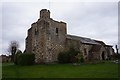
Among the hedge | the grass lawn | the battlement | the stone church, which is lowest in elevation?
the grass lawn

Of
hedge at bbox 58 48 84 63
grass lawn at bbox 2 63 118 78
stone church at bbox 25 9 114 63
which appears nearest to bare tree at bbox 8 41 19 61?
stone church at bbox 25 9 114 63

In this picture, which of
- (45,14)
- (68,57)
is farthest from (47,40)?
(68,57)

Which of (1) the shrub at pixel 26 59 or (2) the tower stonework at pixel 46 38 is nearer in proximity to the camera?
(1) the shrub at pixel 26 59

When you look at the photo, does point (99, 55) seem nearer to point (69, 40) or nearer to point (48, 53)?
point (69, 40)

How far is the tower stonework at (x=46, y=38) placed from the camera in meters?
41.6

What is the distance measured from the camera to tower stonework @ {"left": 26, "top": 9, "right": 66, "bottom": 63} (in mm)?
41594

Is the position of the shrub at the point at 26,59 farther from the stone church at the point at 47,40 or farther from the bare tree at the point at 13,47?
the bare tree at the point at 13,47

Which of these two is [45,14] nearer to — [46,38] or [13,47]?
[46,38]

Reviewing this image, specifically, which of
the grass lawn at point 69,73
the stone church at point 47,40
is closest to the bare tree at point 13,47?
the stone church at point 47,40

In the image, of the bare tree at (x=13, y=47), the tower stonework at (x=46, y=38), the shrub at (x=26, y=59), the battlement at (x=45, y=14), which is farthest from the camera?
the bare tree at (x=13, y=47)

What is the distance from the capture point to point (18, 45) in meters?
69.4

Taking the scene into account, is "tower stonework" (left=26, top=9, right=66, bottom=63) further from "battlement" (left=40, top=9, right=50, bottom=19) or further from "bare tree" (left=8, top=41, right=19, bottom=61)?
"bare tree" (left=8, top=41, right=19, bottom=61)

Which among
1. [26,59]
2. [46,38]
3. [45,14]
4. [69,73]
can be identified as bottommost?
[69,73]

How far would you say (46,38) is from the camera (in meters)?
41.7
